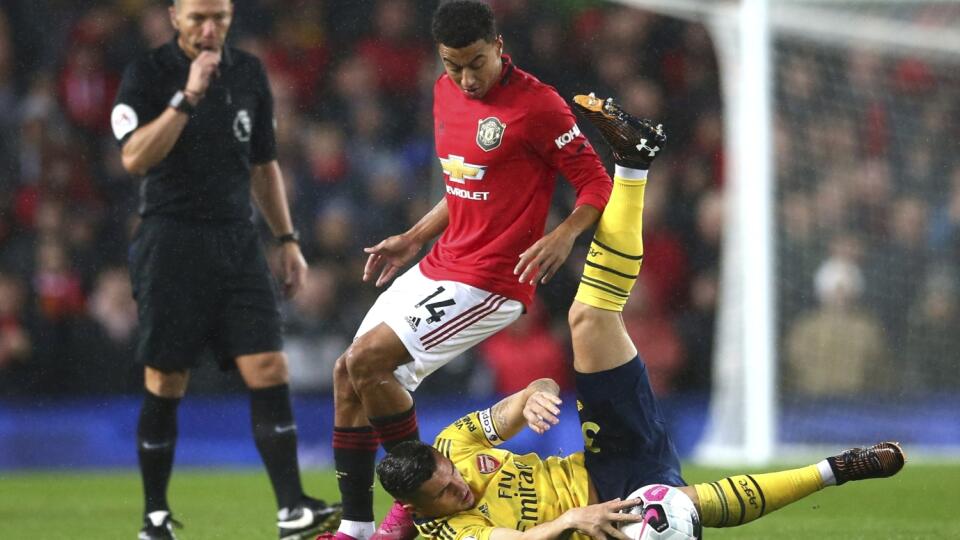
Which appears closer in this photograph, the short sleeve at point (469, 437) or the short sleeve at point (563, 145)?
the short sleeve at point (469, 437)

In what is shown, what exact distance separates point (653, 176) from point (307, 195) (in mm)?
2927

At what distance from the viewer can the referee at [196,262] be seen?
21.0ft

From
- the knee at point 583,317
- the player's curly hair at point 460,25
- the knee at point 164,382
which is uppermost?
the player's curly hair at point 460,25

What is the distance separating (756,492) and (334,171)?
8.11 meters

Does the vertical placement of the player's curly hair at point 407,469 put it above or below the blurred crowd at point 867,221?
below

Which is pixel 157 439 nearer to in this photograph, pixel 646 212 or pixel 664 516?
pixel 664 516

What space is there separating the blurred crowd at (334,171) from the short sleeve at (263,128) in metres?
5.20

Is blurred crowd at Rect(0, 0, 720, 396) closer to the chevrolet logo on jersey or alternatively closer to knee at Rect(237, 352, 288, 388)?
knee at Rect(237, 352, 288, 388)

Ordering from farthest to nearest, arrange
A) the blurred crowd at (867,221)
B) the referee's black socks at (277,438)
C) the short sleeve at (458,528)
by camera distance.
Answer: the blurred crowd at (867,221) → the referee's black socks at (277,438) → the short sleeve at (458,528)

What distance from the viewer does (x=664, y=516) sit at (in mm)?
4902

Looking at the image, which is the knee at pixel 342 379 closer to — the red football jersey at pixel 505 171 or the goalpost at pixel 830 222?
the red football jersey at pixel 505 171

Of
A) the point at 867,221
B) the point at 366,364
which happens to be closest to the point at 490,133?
the point at 366,364

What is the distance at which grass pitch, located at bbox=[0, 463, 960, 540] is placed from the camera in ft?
23.0

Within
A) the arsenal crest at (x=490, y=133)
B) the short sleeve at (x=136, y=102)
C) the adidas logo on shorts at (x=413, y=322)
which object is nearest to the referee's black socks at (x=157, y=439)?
the short sleeve at (x=136, y=102)
